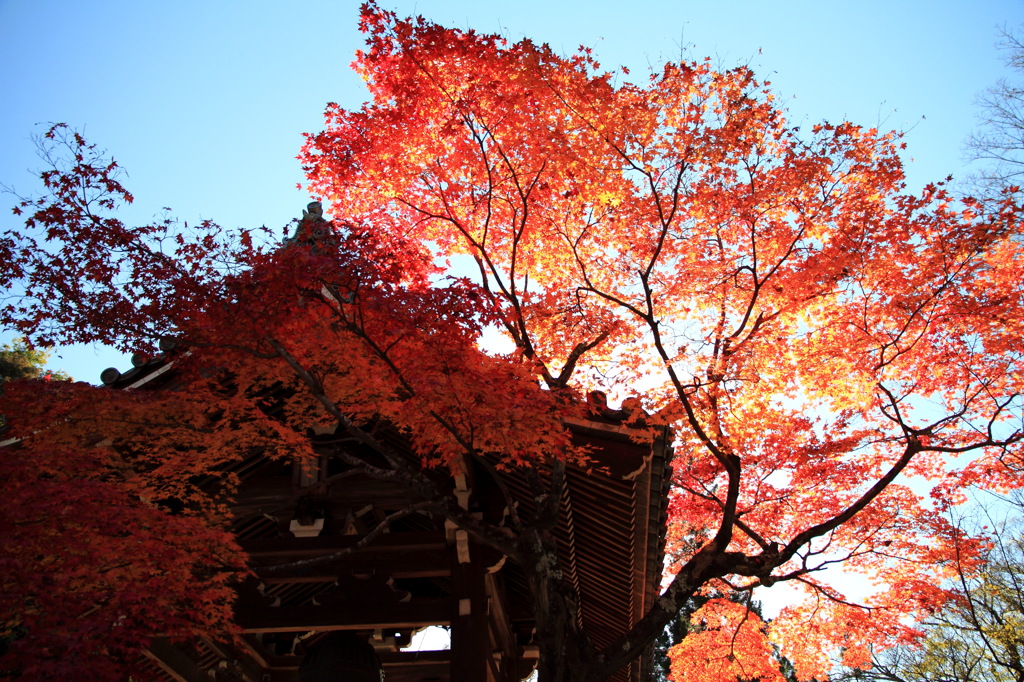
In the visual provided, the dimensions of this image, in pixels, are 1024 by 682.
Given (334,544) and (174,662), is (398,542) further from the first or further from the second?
(174,662)

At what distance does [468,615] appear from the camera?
786cm

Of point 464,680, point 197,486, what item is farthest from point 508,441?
point 197,486

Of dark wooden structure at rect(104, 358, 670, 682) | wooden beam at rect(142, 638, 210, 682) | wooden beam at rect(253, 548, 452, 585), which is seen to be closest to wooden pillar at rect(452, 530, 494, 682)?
dark wooden structure at rect(104, 358, 670, 682)

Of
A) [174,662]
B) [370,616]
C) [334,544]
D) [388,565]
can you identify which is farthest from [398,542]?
[174,662]

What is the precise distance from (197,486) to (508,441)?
4.11 metres

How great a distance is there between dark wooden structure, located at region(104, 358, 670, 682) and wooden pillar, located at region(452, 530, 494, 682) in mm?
12

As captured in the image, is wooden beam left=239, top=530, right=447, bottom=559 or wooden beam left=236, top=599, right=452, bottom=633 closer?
wooden beam left=236, top=599, right=452, bottom=633

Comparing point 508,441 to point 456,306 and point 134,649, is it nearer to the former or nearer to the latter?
point 456,306

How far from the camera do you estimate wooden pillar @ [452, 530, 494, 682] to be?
759cm

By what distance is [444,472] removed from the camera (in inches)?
330

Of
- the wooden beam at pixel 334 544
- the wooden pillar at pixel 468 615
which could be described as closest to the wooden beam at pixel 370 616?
the wooden pillar at pixel 468 615

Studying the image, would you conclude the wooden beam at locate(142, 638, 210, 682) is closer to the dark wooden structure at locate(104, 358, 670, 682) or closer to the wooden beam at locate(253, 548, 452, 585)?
the dark wooden structure at locate(104, 358, 670, 682)

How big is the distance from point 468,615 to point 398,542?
1.22 metres

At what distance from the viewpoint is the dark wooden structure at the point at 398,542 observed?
302 inches
